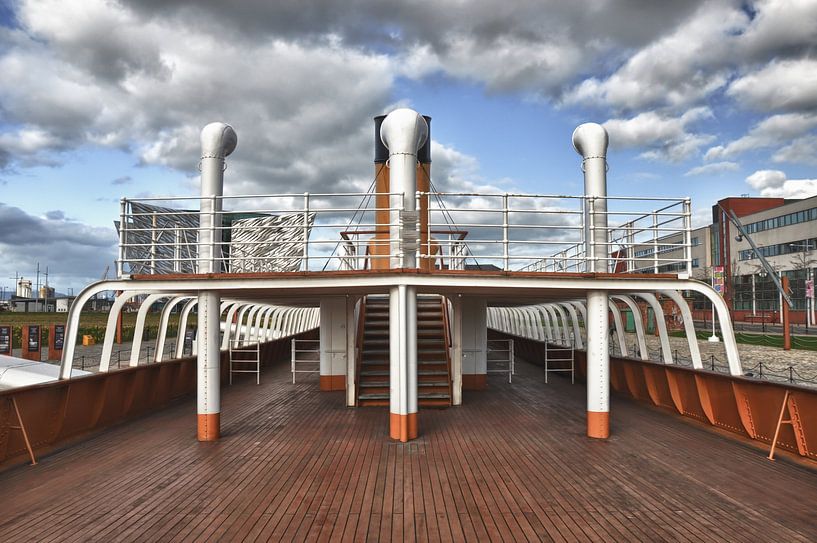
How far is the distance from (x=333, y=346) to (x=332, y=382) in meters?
1.00

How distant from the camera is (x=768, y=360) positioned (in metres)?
21.9

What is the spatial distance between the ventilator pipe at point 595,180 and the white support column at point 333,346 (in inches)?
275

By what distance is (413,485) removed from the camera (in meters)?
6.56

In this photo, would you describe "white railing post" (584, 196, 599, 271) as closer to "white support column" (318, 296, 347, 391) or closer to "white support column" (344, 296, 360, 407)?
"white support column" (344, 296, 360, 407)

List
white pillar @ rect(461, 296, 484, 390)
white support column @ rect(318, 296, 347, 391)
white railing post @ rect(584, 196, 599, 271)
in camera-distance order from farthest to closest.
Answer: white pillar @ rect(461, 296, 484, 390) → white support column @ rect(318, 296, 347, 391) → white railing post @ rect(584, 196, 599, 271)

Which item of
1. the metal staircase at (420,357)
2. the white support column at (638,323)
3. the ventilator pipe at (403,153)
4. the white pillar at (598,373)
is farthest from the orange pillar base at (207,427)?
the white support column at (638,323)

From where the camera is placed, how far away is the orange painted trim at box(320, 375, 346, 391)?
14180mm

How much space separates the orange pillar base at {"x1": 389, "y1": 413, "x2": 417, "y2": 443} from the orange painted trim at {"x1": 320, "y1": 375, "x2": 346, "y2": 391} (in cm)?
576

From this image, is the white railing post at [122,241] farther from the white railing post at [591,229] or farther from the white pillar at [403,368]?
the white railing post at [591,229]

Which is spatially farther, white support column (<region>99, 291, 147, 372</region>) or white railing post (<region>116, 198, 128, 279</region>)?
white support column (<region>99, 291, 147, 372</region>)

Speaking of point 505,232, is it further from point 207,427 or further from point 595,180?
point 207,427

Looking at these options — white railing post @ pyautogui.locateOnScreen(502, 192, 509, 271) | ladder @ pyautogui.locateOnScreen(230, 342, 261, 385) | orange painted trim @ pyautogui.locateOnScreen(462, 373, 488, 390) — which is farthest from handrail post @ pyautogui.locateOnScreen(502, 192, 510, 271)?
ladder @ pyautogui.locateOnScreen(230, 342, 261, 385)

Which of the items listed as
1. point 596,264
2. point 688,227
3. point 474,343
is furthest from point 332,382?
point 688,227

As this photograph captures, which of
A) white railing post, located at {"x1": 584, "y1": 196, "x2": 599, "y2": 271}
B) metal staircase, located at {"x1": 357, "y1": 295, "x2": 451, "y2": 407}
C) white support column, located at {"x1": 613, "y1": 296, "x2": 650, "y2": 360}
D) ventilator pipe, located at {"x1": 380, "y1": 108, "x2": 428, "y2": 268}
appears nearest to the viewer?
white railing post, located at {"x1": 584, "y1": 196, "x2": 599, "y2": 271}
